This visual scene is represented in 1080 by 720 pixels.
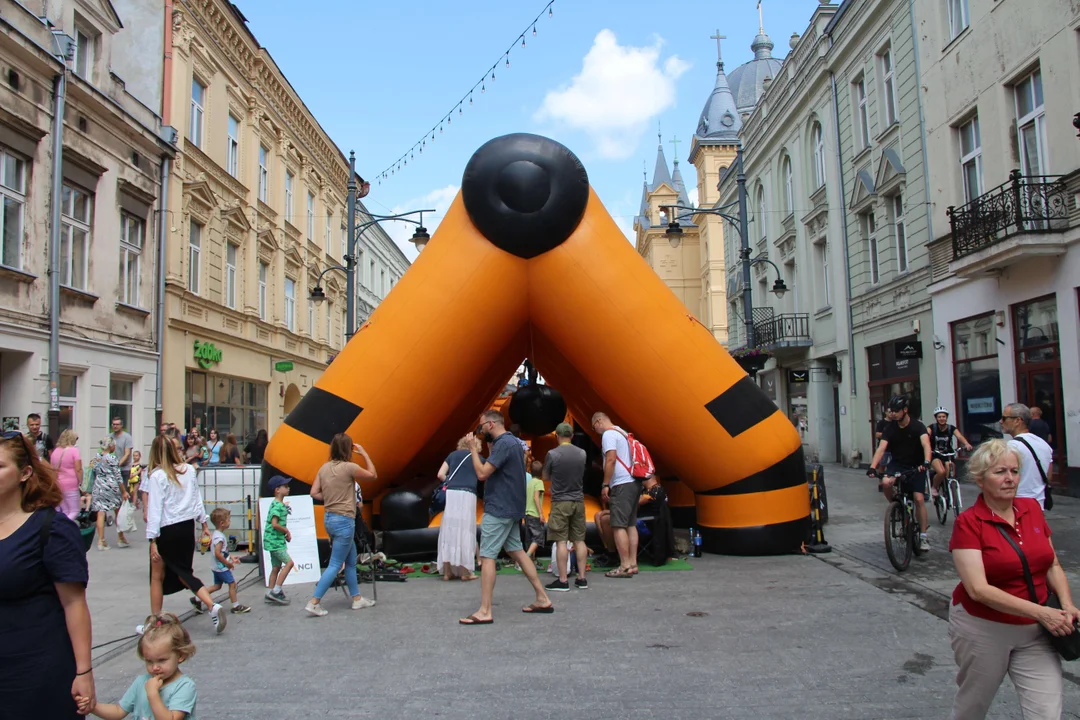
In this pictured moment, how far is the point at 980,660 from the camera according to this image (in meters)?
3.08

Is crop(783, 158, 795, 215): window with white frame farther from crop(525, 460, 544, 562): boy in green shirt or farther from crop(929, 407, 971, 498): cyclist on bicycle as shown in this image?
crop(525, 460, 544, 562): boy in green shirt

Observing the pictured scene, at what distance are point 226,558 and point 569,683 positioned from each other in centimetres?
317

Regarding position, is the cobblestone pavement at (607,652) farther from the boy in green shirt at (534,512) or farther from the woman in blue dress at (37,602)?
the woman in blue dress at (37,602)

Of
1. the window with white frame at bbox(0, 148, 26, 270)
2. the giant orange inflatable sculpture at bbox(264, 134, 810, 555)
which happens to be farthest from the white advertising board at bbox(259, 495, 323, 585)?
the window with white frame at bbox(0, 148, 26, 270)

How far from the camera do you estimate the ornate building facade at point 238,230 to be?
17.8 m

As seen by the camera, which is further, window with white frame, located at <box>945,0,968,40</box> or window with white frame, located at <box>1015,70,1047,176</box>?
window with white frame, located at <box>945,0,968,40</box>

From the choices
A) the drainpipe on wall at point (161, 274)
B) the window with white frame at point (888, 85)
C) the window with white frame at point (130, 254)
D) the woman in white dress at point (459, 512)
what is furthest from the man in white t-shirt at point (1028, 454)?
the drainpipe on wall at point (161, 274)

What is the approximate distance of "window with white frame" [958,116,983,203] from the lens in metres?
15.0

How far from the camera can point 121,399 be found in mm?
15594

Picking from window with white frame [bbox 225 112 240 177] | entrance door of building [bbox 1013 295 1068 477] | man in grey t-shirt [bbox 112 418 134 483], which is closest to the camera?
man in grey t-shirt [bbox 112 418 134 483]

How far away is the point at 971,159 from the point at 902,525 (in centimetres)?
1023

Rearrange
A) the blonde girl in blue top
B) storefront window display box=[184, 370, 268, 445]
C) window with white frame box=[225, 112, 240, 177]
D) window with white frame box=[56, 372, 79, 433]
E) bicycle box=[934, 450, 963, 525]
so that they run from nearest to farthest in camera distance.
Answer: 1. the blonde girl in blue top
2. bicycle box=[934, 450, 963, 525]
3. window with white frame box=[56, 372, 79, 433]
4. storefront window display box=[184, 370, 268, 445]
5. window with white frame box=[225, 112, 240, 177]

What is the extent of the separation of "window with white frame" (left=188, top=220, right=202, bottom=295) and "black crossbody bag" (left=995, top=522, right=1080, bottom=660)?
1807 cm

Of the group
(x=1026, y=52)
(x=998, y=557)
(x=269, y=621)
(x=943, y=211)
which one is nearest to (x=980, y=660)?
(x=998, y=557)
